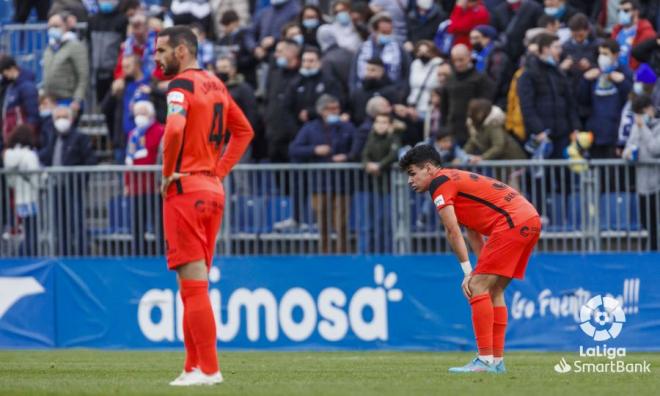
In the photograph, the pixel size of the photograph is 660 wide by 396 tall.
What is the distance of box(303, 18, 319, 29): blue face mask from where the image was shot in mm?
21969

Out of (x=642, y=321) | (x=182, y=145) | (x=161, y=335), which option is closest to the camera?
(x=182, y=145)

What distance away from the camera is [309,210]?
19234mm

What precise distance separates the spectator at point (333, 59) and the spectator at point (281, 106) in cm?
48

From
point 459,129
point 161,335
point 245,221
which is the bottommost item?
point 161,335

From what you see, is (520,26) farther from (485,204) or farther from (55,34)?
(485,204)

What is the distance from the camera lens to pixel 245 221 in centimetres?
1942

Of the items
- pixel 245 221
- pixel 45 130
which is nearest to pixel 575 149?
pixel 245 221

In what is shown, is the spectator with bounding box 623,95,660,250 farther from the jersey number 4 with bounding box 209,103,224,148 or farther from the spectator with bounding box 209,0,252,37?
the jersey number 4 with bounding box 209,103,224,148

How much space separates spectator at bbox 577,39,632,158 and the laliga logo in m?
2.33

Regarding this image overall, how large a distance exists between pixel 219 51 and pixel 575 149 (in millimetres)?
6042

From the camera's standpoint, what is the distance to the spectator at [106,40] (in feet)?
74.9

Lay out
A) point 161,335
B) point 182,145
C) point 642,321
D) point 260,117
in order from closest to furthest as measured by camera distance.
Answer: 1. point 182,145
2. point 642,321
3. point 161,335
4. point 260,117

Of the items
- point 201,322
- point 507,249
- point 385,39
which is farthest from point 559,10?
point 201,322

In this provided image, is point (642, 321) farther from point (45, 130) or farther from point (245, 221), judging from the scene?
point (45, 130)
